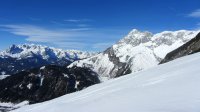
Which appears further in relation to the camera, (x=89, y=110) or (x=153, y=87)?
(x=153, y=87)

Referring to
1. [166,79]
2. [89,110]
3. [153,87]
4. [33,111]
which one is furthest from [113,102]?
[33,111]

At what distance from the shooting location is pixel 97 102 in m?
14.3

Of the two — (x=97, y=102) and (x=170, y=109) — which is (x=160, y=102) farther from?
(x=97, y=102)

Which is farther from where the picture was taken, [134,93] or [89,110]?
[134,93]

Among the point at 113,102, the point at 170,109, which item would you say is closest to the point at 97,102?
the point at 113,102

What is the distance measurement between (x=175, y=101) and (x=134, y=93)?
325 cm

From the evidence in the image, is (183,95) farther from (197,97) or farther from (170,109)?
(170,109)

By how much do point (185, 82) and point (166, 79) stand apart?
6.71 ft

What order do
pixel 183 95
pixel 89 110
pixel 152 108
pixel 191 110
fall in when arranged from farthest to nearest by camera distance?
pixel 89 110 → pixel 183 95 → pixel 152 108 → pixel 191 110

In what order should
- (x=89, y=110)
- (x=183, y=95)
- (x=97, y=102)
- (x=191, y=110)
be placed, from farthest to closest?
(x=97, y=102)
(x=89, y=110)
(x=183, y=95)
(x=191, y=110)

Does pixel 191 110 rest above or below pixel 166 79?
below

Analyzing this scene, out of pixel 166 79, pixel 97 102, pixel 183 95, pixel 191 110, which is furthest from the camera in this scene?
pixel 166 79

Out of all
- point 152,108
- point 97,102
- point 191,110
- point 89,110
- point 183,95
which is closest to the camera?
point 191,110

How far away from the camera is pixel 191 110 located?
32.5 feet
